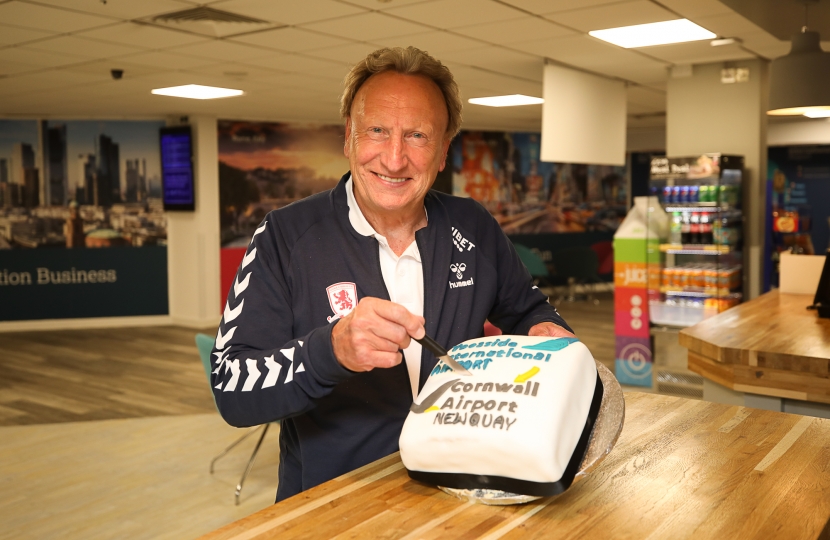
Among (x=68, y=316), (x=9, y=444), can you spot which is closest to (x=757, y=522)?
(x=9, y=444)

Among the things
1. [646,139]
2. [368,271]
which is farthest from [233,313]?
[646,139]

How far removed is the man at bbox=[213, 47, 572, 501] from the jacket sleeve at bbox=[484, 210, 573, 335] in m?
0.06

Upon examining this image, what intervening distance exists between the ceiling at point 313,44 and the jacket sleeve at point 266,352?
2852 mm

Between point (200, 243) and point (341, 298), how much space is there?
332 inches

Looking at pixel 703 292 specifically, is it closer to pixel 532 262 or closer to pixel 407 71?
pixel 407 71

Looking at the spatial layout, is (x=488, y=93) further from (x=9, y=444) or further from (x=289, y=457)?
(x=289, y=457)

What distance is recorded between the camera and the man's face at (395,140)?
4.99 ft

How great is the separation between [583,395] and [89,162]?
955 cm

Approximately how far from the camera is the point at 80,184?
955cm

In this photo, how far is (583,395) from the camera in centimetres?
118

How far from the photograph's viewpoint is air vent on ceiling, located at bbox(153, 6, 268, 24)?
417 centimetres

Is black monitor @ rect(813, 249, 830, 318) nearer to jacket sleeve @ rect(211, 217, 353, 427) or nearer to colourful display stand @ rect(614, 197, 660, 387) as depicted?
colourful display stand @ rect(614, 197, 660, 387)

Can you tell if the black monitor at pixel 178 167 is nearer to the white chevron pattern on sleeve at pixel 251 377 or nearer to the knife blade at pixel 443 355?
the white chevron pattern on sleeve at pixel 251 377

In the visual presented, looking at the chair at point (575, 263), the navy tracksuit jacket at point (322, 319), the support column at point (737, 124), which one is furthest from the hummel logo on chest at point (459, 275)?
the chair at point (575, 263)
